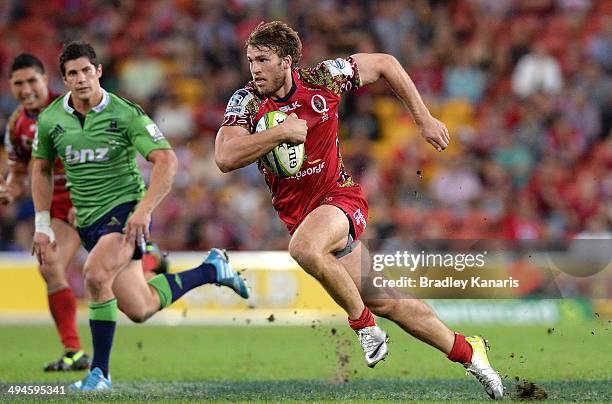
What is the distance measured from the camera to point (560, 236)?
16.0 meters

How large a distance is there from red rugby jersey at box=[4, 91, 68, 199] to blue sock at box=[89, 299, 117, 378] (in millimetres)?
1875

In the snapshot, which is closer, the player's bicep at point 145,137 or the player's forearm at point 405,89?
the player's forearm at point 405,89

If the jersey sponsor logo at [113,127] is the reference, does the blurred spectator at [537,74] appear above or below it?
below

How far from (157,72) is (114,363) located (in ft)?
31.1

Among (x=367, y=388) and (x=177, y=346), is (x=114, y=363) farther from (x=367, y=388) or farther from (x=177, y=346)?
(x=367, y=388)

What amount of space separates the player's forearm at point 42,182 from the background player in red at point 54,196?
3.24ft

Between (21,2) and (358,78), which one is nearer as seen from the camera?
(358,78)

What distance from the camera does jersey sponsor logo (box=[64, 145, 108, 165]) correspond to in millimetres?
8664

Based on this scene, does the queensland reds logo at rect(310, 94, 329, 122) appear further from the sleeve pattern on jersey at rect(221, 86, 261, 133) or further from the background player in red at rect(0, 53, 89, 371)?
the background player in red at rect(0, 53, 89, 371)

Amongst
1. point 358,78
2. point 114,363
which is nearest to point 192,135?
point 114,363

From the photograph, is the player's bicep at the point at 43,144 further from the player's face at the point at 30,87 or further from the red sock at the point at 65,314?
the red sock at the point at 65,314

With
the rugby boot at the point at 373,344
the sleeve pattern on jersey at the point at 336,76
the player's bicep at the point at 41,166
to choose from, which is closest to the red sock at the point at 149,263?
the player's bicep at the point at 41,166

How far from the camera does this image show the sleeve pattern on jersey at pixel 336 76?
7633mm

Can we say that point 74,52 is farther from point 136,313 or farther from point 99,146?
point 136,313
